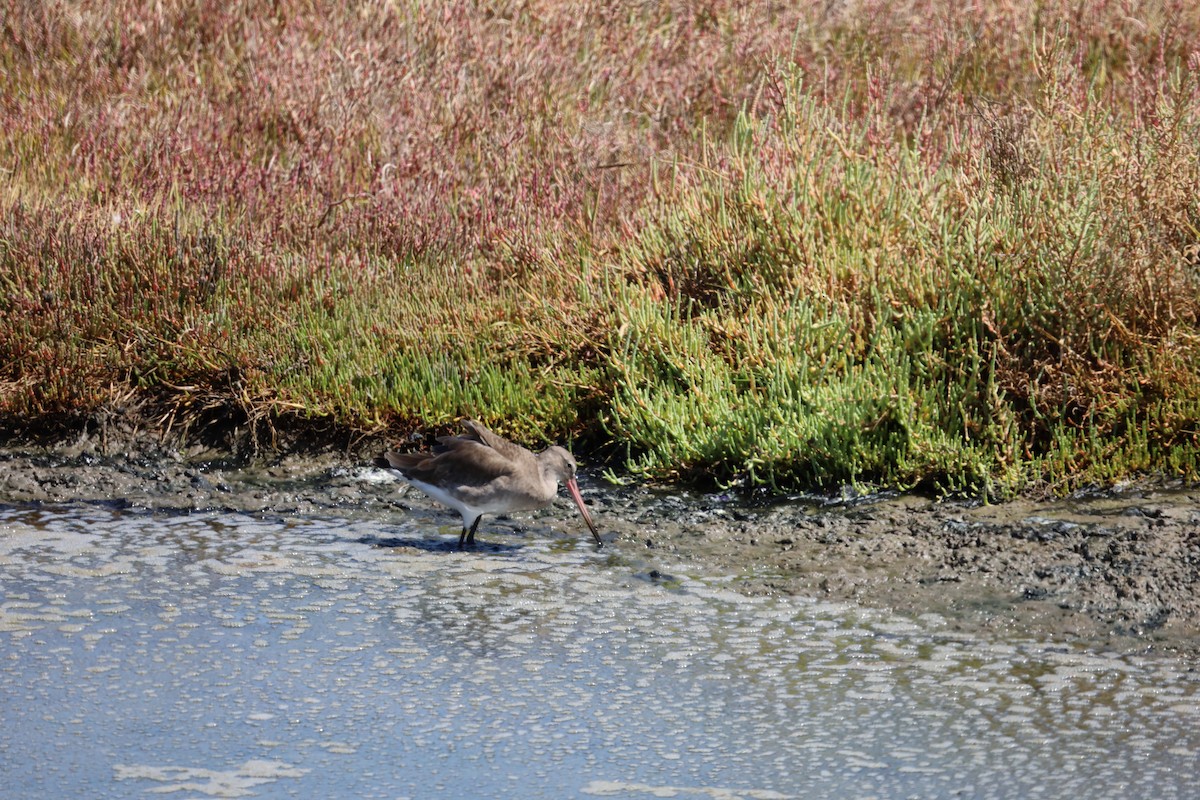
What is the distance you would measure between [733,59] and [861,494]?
A: 601 centimetres

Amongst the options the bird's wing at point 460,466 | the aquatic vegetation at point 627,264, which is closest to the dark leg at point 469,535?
the bird's wing at point 460,466

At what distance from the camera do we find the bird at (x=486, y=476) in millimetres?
6344

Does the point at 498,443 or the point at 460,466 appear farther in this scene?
the point at 498,443

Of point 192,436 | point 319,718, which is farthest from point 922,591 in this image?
point 192,436

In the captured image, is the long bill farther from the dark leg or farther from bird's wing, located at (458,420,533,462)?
the dark leg

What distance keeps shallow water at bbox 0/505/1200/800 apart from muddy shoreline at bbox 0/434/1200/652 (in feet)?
0.85

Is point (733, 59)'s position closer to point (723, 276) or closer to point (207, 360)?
point (723, 276)

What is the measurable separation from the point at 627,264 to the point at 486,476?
8.25ft

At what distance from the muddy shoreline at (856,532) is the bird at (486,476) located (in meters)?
0.30

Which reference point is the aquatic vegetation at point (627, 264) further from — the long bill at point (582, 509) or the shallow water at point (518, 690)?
the shallow water at point (518, 690)

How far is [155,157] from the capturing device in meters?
9.93

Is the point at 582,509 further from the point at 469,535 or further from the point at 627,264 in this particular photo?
the point at 627,264

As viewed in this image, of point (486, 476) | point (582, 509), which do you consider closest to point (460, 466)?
point (486, 476)

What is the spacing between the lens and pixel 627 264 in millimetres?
8539
